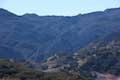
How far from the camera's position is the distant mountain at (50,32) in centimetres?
12381

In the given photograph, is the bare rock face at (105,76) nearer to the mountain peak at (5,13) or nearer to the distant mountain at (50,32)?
the distant mountain at (50,32)

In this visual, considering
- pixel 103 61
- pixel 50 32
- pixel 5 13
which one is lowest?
pixel 103 61

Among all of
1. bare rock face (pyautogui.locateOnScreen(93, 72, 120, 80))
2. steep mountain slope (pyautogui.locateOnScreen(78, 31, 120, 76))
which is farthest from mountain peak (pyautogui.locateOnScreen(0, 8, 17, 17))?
bare rock face (pyautogui.locateOnScreen(93, 72, 120, 80))

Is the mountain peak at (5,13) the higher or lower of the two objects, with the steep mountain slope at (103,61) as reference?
higher

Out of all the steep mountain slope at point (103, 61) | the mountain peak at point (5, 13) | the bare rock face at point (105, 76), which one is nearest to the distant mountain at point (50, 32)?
the mountain peak at point (5, 13)

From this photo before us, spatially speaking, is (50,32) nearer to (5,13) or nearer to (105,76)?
(5,13)

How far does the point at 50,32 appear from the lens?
15200cm

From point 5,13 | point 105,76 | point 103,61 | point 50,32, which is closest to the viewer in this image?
point 105,76

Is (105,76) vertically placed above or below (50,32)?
below

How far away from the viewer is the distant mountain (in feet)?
406

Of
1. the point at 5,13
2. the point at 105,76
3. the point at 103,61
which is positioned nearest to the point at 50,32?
the point at 5,13

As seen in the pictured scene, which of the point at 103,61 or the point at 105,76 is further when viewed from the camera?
the point at 103,61

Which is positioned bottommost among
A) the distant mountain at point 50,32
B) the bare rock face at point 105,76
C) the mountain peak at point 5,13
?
the bare rock face at point 105,76

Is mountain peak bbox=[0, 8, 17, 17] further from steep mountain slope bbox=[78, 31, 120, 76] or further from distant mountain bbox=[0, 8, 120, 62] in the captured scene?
steep mountain slope bbox=[78, 31, 120, 76]
